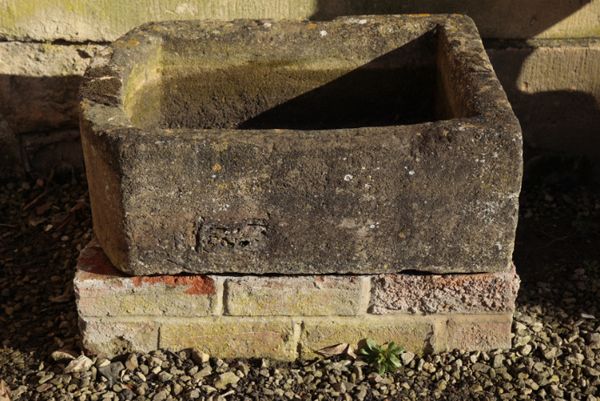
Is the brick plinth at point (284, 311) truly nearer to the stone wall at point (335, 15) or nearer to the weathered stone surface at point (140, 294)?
the weathered stone surface at point (140, 294)

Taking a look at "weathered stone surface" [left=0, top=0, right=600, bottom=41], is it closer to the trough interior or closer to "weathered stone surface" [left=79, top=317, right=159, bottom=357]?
the trough interior

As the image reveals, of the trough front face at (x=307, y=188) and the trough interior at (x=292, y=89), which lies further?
the trough interior at (x=292, y=89)

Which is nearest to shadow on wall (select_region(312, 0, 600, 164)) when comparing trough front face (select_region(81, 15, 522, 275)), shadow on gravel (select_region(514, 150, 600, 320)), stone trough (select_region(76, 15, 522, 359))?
shadow on gravel (select_region(514, 150, 600, 320))

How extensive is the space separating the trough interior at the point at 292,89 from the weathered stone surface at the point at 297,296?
76 cm

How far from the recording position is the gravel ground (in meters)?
2.98

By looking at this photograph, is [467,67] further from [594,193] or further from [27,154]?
[27,154]

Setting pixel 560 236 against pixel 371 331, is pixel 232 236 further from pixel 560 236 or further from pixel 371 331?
pixel 560 236

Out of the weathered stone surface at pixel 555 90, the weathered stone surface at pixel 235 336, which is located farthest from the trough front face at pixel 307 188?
the weathered stone surface at pixel 555 90

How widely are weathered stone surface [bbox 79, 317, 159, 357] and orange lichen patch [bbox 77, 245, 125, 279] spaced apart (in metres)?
0.15

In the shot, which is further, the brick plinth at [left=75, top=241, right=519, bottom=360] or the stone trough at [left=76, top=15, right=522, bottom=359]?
the brick plinth at [left=75, top=241, right=519, bottom=360]

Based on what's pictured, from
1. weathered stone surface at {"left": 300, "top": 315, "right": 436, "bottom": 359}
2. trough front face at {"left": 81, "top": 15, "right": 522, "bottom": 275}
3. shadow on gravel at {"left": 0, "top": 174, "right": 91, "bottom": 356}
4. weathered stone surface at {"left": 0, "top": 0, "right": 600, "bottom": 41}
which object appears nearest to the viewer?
trough front face at {"left": 81, "top": 15, "right": 522, "bottom": 275}

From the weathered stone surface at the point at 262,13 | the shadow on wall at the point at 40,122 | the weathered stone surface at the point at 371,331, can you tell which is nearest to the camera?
the weathered stone surface at the point at 371,331

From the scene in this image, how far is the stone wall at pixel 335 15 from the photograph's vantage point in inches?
152

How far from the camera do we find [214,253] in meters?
2.88
